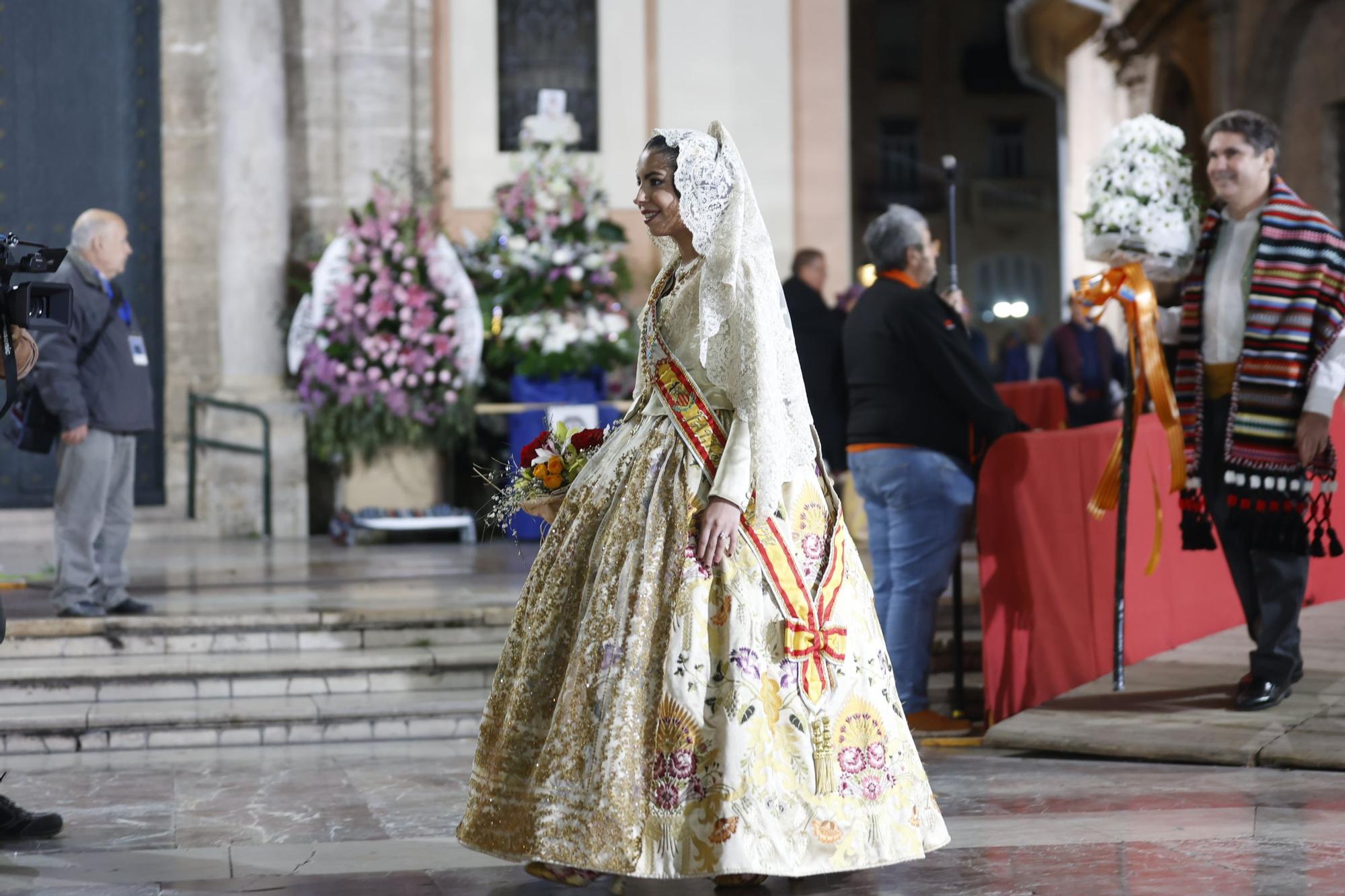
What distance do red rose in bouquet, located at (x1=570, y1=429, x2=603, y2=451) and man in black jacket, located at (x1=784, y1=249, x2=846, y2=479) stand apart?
3.89 metres

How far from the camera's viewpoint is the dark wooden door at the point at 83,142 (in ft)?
35.9

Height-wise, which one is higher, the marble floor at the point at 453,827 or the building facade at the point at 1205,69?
the building facade at the point at 1205,69

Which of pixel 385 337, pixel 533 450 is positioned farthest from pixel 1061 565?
pixel 385 337

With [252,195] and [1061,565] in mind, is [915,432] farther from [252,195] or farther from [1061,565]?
[252,195]

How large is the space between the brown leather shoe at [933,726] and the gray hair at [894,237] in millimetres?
1506

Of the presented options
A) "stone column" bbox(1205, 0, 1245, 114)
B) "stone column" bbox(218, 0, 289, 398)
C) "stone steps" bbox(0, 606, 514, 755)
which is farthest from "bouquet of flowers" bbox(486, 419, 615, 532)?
"stone column" bbox(1205, 0, 1245, 114)

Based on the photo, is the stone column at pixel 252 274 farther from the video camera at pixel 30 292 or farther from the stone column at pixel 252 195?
the video camera at pixel 30 292

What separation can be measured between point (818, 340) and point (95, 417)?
3358mm

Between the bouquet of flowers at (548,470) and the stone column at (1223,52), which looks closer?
the bouquet of flowers at (548,470)

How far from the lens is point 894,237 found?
5938 mm

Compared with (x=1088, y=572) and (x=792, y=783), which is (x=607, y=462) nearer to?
(x=792, y=783)

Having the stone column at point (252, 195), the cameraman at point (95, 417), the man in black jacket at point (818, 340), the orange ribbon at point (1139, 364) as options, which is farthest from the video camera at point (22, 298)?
the stone column at point (252, 195)

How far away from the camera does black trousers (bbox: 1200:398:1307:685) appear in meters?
5.52

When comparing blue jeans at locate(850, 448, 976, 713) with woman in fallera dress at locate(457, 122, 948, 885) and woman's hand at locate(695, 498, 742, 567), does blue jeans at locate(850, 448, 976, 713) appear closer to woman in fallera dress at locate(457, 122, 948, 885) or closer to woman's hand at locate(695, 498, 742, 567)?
woman in fallera dress at locate(457, 122, 948, 885)
